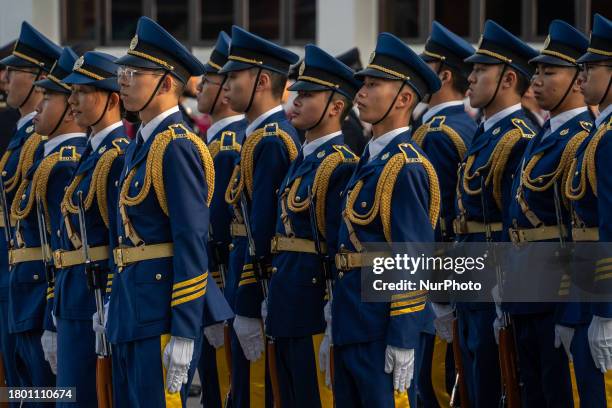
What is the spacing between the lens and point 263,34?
17.7 m

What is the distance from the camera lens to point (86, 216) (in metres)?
6.97

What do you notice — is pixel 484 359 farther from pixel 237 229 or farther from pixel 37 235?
pixel 37 235

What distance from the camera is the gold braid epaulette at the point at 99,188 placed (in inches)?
272

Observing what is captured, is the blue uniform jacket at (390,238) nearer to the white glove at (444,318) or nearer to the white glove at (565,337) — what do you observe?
the white glove at (565,337)

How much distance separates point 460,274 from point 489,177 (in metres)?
0.53

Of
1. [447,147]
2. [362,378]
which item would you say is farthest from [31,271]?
[447,147]

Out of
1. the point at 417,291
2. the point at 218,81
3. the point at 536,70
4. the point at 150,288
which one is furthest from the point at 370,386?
the point at 218,81

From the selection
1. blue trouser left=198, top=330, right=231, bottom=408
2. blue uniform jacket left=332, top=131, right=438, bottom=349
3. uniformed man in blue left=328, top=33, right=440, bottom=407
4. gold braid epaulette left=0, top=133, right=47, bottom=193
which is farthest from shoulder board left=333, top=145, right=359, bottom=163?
gold braid epaulette left=0, top=133, right=47, bottom=193

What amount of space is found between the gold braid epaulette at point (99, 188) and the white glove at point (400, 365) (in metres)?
1.47

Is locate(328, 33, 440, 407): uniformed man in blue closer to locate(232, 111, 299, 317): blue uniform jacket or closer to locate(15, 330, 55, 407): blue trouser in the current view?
locate(232, 111, 299, 317): blue uniform jacket

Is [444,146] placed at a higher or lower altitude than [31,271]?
higher

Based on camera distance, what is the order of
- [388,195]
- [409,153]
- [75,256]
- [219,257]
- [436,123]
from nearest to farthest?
[388,195] < [409,153] < [75,256] < [219,257] < [436,123]

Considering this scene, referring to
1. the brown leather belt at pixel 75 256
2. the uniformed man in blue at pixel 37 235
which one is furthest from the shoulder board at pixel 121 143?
the uniformed man in blue at pixel 37 235

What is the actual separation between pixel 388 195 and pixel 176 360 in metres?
1.11
